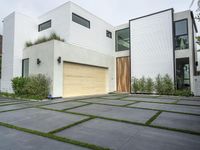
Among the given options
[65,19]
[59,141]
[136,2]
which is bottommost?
[59,141]

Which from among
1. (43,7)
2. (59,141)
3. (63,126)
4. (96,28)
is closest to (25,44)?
(43,7)

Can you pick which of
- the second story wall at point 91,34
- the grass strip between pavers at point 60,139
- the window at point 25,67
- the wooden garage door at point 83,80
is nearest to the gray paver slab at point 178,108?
the grass strip between pavers at point 60,139

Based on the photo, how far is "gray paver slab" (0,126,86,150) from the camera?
7.00ft

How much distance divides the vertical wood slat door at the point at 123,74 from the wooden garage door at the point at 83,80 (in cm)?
146

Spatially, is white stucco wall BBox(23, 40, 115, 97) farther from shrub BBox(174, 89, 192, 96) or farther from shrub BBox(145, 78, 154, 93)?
shrub BBox(174, 89, 192, 96)

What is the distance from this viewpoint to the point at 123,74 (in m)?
13.0

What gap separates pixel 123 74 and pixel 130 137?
10.7 metres

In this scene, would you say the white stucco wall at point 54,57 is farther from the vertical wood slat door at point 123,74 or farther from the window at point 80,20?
the vertical wood slat door at point 123,74

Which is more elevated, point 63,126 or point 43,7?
point 43,7

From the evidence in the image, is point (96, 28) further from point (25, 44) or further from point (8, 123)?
point (8, 123)

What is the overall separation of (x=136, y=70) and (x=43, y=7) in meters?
9.56

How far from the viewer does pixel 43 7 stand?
39.1ft

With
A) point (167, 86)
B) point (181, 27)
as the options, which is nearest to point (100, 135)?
point (167, 86)

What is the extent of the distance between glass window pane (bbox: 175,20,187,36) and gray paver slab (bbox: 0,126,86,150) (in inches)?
448
